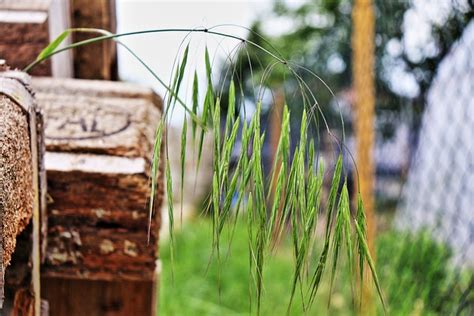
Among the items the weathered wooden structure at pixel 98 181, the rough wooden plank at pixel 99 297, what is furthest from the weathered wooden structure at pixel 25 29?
the rough wooden plank at pixel 99 297

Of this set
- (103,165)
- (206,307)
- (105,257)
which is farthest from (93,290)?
(206,307)

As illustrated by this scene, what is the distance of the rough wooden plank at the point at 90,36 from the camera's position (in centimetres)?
137

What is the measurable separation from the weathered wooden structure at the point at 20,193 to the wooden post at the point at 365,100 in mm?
2013

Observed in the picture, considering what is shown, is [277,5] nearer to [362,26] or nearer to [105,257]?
[362,26]

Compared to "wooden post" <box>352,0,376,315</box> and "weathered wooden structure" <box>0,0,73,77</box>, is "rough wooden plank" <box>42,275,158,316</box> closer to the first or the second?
"weathered wooden structure" <box>0,0,73,77</box>

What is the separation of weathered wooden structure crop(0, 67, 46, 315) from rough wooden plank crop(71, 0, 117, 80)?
20.4 inches

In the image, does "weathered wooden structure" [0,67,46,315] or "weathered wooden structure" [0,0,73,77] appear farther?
"weathered wooden structure" [0,0,73,77]

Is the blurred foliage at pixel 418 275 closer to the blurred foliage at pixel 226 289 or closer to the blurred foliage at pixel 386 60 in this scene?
the blurred foliage at pixel 226 289

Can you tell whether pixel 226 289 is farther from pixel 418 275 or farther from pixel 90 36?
→ pixel 90 36

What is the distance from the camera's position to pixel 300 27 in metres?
6.38

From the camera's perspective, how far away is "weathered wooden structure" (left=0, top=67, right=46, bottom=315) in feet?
2.25

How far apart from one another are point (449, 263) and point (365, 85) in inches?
32.1

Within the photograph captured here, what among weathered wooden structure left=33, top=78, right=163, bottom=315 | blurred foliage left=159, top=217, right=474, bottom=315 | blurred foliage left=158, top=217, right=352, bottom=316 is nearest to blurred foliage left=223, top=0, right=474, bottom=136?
weathered wooden structure left=33, top=78, right=163, bottom=315

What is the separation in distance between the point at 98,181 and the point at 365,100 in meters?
2.01
